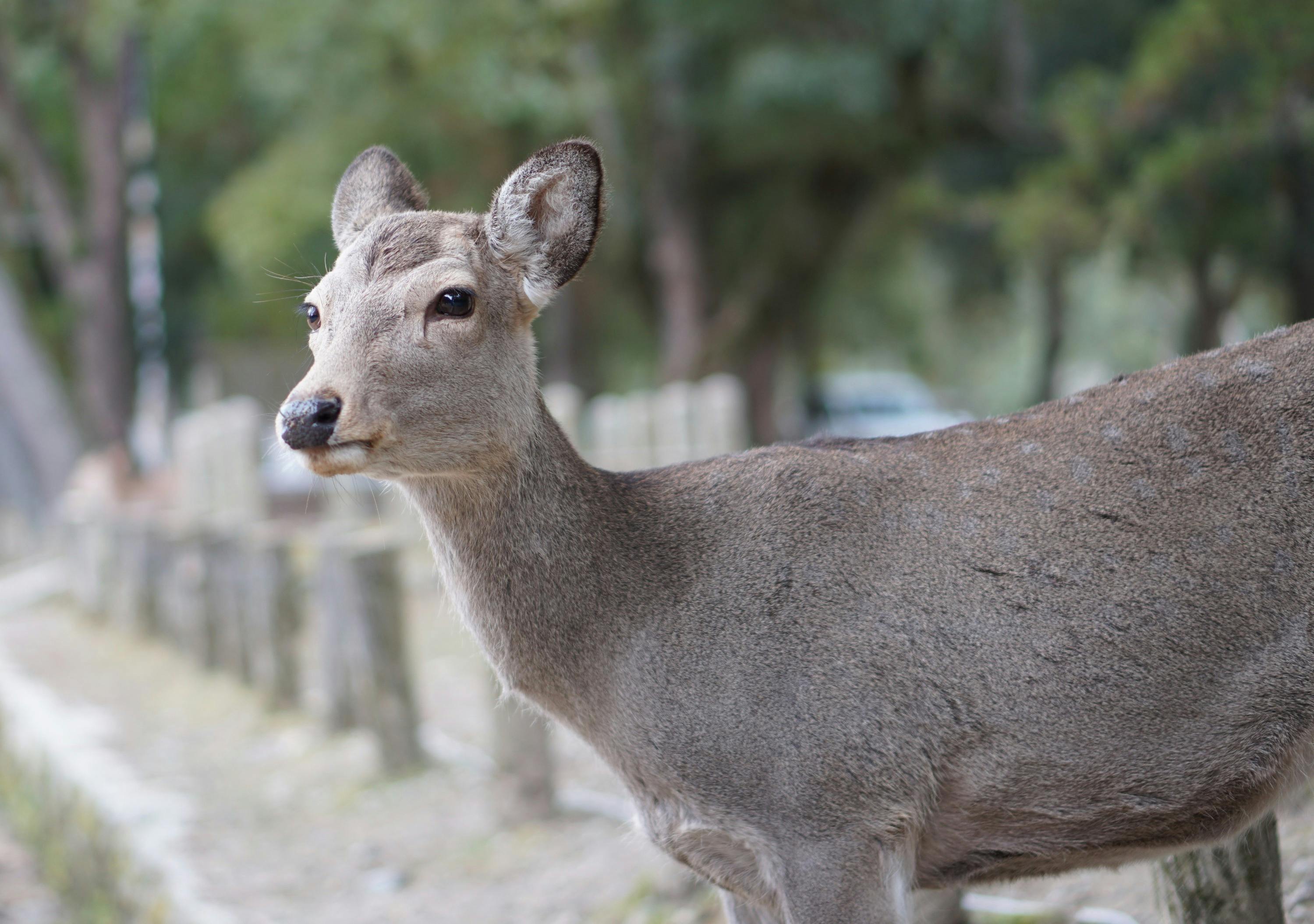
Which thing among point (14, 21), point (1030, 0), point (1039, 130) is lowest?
point (1039, 130)

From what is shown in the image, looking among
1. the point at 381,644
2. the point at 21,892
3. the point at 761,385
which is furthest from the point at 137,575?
the point at 761,385

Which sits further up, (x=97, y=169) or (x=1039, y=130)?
(x=97, y=169)

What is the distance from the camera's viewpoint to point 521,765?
6.56 metres

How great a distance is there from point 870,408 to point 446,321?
2220 centimetres

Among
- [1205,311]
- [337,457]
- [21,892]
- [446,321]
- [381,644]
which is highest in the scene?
[1205,311]

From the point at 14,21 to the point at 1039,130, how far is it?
13891 millimetres

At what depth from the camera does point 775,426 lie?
22469 mm

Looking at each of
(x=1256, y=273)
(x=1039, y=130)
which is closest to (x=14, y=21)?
(x=1039, y=130)

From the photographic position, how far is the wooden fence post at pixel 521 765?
652 centimetres

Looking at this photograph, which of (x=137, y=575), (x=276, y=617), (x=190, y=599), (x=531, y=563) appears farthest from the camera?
(x=137, y=575)

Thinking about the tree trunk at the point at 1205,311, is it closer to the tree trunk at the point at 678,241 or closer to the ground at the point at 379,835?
the tree trunk at the point at 678,241

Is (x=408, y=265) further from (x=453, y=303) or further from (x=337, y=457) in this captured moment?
(x=337, y=457)

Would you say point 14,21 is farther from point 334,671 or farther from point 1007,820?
point 1007,820

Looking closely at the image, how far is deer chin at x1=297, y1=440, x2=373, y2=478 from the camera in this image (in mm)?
3215
